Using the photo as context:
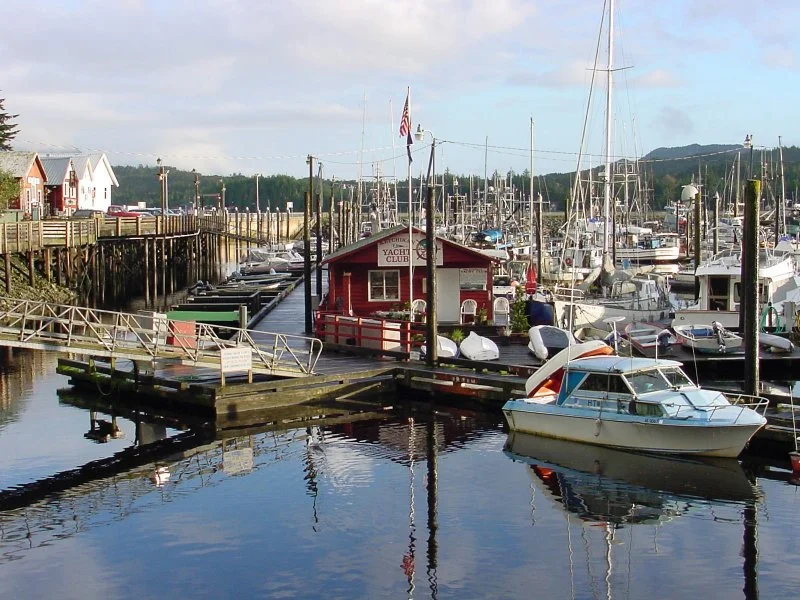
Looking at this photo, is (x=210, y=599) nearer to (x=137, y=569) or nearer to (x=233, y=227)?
(x=137, y=569)

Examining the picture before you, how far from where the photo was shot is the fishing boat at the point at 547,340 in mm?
30359

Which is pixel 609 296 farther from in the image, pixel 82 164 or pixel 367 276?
pixel 82 164

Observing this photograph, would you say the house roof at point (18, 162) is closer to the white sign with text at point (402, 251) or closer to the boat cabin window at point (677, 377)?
the white sign with text at point (402, 251)

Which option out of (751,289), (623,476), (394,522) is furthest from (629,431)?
(394,522)

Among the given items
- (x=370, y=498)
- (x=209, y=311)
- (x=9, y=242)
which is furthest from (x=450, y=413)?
(x=9, y=242)

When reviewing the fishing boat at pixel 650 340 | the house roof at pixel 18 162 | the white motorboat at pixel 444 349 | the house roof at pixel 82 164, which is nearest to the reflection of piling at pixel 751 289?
the fishing boat at pixel 650 340

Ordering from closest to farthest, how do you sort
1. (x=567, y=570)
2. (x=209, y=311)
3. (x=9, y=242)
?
(x=567, y=570), (x=209, y=311), (x=9, y=242)

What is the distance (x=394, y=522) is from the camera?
59.8 feet

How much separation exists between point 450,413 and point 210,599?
43.3ft

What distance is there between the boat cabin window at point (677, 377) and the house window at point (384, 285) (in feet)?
47.6

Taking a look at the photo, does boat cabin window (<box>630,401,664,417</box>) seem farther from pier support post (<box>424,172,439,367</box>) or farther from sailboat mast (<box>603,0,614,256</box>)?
sailboat mast (<box>603,0,614,256</box>)

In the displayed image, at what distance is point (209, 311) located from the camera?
4416 cm

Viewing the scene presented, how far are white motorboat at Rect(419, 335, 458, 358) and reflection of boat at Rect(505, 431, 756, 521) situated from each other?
23.6 ft

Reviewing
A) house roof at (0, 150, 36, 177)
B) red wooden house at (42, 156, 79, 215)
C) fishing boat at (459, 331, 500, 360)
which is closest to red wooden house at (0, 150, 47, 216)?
house roof at (0, 150, 36, 177)
